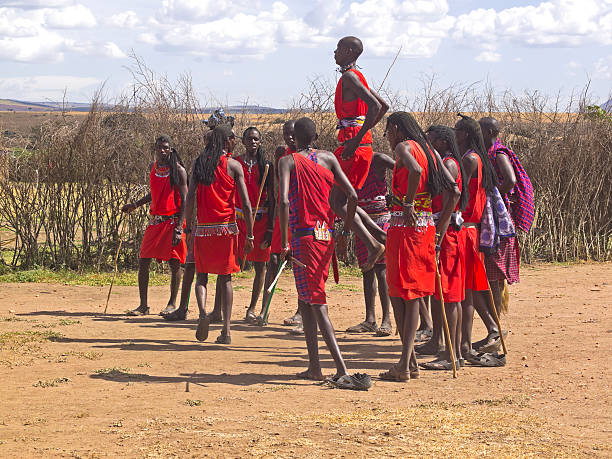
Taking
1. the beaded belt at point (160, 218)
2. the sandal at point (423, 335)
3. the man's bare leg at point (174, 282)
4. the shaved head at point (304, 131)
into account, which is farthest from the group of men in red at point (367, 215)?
the sandal at point (423, 335)

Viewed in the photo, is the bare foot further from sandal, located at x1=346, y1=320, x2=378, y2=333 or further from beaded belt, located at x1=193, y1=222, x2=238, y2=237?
sandal, located at x1=346, y1=320, x2=378, y2=333

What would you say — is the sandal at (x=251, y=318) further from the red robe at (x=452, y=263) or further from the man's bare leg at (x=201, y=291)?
the red robe at (x=452, y=263)

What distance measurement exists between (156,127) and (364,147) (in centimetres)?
560

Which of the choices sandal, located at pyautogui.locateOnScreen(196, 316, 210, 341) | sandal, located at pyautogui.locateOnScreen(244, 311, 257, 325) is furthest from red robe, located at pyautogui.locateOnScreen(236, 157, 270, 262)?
sandal, located at pyautogui.locateOnScreen(196, 316, 210, 341)

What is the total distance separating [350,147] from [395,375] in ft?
6.81

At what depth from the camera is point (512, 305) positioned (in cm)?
954

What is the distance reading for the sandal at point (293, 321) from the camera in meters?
8.24

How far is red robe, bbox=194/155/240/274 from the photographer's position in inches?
282

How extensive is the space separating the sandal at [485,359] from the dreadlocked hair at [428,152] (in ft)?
5.18

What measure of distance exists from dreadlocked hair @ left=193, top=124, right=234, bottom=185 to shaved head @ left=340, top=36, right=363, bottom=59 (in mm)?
1314

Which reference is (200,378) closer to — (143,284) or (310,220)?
(310,220)

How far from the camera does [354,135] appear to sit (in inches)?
281

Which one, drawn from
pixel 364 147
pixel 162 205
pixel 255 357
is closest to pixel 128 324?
pixel 162 205

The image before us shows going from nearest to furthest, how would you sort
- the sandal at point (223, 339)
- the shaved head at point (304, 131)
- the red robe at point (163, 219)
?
the shaved head at point (304, 131)
the sandal at point (223, 339)
the red robe at point (163, 219)
